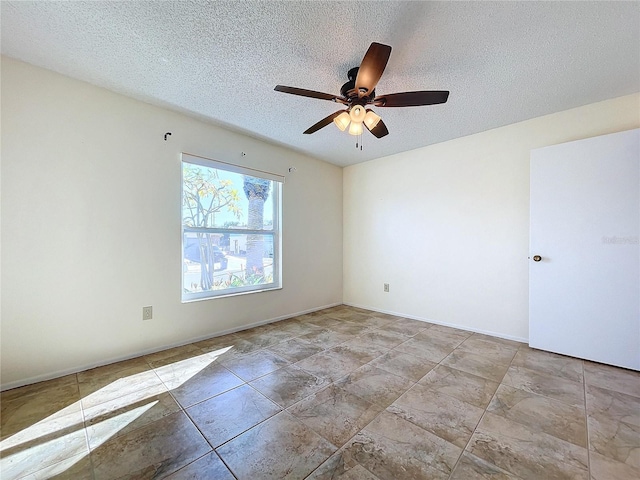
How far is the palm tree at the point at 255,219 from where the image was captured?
346 cm

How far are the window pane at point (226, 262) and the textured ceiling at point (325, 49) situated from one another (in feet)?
4.67

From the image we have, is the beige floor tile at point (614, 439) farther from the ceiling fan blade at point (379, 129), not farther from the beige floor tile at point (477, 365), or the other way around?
the ceiling fan blade at point (379, 129)

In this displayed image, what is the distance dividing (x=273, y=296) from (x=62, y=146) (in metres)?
2.61

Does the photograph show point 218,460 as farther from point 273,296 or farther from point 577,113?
point 577,113

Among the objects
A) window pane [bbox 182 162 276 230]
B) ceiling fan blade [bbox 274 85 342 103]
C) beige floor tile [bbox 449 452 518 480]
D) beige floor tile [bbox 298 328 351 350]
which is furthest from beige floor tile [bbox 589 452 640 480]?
window pane [bbox 182 162 276 230]

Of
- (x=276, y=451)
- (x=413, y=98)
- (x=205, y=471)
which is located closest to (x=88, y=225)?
(x=205, y=471)

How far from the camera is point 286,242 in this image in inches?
150

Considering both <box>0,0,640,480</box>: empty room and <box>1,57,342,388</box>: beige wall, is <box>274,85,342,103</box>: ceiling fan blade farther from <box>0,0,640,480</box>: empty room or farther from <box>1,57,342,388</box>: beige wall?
<box>1,57,342,388</box>: beige wall

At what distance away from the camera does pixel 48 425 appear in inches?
62.4

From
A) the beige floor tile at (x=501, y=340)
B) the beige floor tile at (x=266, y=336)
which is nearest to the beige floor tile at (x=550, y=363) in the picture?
the beige floor tile at (x=501, y=340)

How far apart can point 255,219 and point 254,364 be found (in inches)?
71.2

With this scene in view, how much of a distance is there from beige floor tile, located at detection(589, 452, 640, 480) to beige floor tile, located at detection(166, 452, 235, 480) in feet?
5.69

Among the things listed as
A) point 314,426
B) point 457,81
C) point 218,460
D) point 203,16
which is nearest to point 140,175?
point 203,16

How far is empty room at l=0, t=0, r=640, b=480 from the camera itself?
1.50 metres
